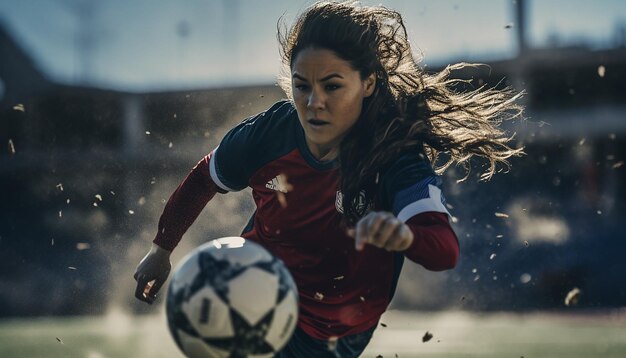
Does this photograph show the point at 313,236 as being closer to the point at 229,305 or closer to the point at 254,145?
the point at 254,145

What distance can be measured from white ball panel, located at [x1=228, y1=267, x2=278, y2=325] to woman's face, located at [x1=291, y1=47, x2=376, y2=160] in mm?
873

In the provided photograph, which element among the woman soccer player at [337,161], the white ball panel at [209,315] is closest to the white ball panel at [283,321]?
the white ball panel at [209,315]

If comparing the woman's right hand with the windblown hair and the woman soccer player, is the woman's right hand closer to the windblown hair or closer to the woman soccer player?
the woman soccer player

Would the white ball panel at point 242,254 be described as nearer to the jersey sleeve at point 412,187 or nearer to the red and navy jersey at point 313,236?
the jersey sleeve at point 412,187

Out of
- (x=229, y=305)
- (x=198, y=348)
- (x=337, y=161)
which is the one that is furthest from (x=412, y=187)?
(x=198, y=348)

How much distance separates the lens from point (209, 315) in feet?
10.2

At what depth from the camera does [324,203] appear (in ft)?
13.0

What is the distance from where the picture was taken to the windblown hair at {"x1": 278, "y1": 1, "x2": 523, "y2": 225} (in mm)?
3814

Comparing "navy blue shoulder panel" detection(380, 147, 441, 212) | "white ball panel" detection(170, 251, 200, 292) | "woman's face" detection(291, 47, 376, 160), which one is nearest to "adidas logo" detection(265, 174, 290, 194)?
"woman's face" detection(291, 47, 376, 160)

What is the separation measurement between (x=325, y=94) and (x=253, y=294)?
3.48 feet

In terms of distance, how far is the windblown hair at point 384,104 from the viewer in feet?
12.5

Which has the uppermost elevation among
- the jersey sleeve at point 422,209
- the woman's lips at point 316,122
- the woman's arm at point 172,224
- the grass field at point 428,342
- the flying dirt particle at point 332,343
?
the woman's lips at point 316,122

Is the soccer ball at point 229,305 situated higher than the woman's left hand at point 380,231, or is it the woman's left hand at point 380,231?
the woman's left hand at point 380,231

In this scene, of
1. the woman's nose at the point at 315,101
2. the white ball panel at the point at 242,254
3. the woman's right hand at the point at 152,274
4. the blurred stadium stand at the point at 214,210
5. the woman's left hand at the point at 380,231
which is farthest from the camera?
the blurred stadium stand at the point at 214,210
